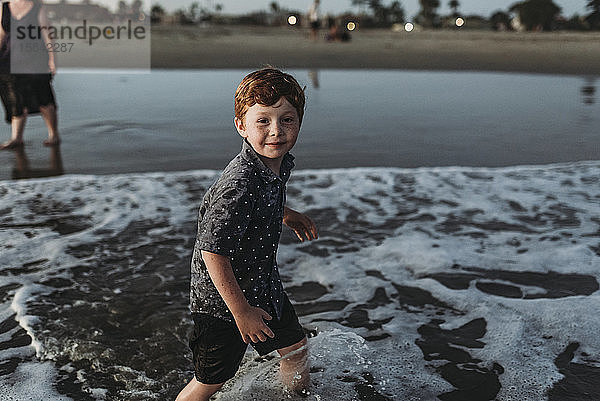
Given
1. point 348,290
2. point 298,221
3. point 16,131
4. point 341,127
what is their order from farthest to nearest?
point 341,127
point 16,131
point 348,290
point 298,221

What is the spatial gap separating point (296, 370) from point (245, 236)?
35.2 inches

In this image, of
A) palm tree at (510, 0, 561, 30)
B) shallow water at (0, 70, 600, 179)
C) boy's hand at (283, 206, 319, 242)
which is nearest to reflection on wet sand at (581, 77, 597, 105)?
shallow water at (0, 70, 600, 179)

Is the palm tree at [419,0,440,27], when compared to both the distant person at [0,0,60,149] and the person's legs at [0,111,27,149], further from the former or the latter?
the person's legs at [0,111,27,149]

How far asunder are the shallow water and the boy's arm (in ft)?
8.85

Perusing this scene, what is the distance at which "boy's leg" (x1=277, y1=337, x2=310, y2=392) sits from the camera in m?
2.53

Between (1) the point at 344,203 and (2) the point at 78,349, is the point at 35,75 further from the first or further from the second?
(2) the point at 78,349

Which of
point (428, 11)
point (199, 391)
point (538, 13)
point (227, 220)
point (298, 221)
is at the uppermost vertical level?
point (428, 11)

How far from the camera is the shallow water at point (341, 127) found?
6.93 metres

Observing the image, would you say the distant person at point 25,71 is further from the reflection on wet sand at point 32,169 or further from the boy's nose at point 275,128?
the boy's nose at point 275,128

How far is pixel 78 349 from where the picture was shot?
2896 millimetres

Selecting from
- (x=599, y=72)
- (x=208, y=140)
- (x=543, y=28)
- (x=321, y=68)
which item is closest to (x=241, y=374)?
(x=208, y=140)

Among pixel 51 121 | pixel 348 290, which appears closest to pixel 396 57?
pixel 51 121

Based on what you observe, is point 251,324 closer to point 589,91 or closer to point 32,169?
point 32,169

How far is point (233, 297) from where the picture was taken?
75.4 inches
